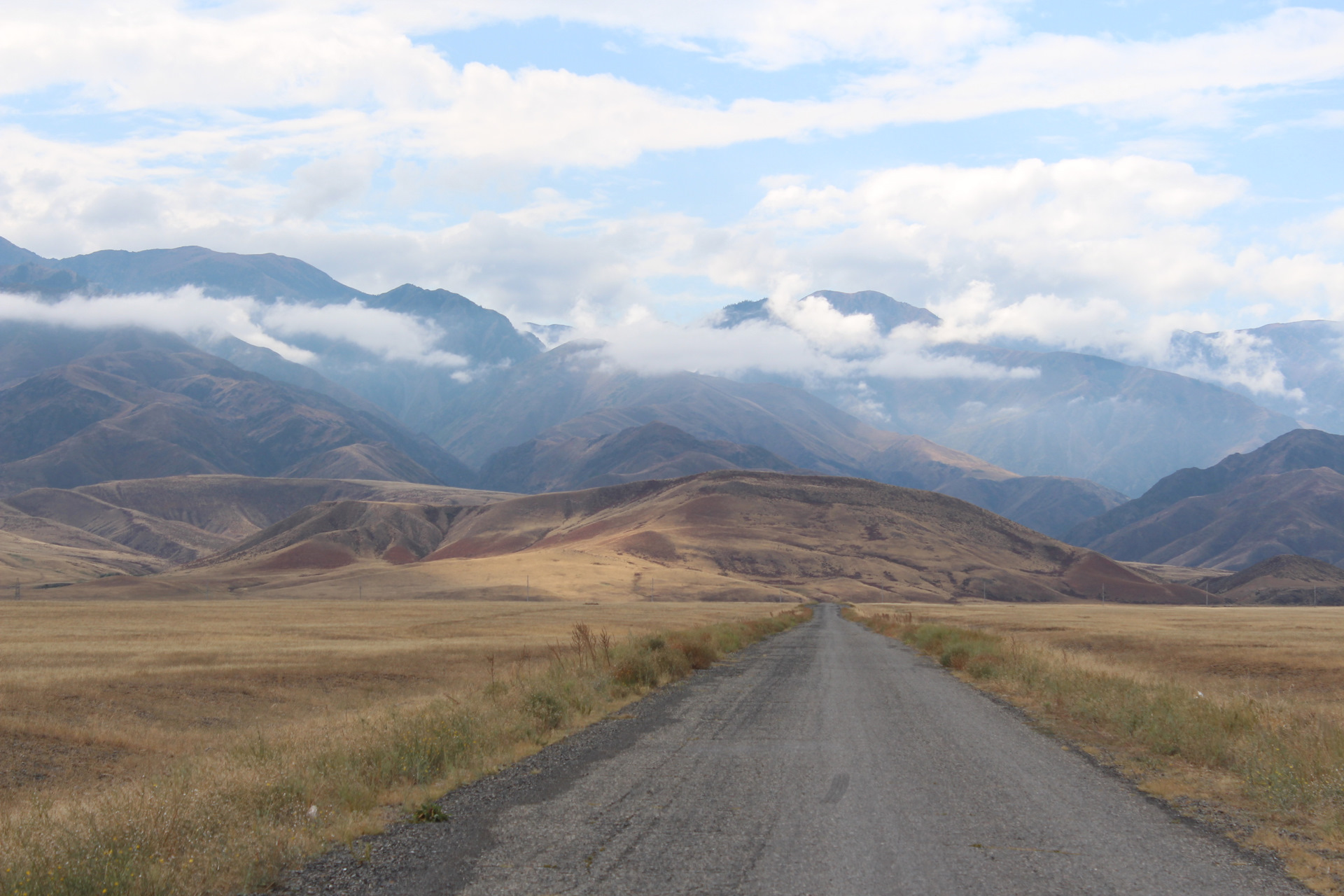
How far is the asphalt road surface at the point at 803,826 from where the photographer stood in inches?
317

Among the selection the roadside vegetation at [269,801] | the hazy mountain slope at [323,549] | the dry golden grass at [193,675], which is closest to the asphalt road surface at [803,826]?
the roadside vegetation at [269,801]

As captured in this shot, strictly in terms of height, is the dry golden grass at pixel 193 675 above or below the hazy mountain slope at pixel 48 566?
above

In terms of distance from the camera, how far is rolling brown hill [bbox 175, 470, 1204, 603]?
130875 mm

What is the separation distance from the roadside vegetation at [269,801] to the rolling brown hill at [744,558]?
99.6 metres

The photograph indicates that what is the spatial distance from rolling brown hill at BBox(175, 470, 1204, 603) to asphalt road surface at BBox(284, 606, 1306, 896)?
102321mm

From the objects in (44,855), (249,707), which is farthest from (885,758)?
(249,707)

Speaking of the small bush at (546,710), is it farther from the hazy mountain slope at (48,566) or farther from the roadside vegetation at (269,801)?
the hazy mountain slope at (48,566)

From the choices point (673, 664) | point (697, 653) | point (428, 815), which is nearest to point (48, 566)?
point (697, 653)

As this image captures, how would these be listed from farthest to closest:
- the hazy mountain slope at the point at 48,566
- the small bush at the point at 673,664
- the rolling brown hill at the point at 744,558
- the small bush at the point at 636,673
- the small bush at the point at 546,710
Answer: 1. the hazy mountain slope at the point at 48,566
2. the rolling brown hill at the point at 744,558
3. the small bush at the point at 673,664
4. the small bush at the point at 636,673
5. the small bush at the point at 546,710

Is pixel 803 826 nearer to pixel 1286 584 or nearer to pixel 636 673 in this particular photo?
pixel 636 673

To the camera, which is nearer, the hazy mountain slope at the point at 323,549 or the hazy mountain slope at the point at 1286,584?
the hazy mountain slope at the point at 1286,584

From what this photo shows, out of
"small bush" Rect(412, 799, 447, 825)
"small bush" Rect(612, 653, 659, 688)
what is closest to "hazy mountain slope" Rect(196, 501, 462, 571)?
"small bush" Rect(612, 653, 659, 688)

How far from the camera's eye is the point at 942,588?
14762 cm

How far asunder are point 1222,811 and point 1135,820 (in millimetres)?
1409
